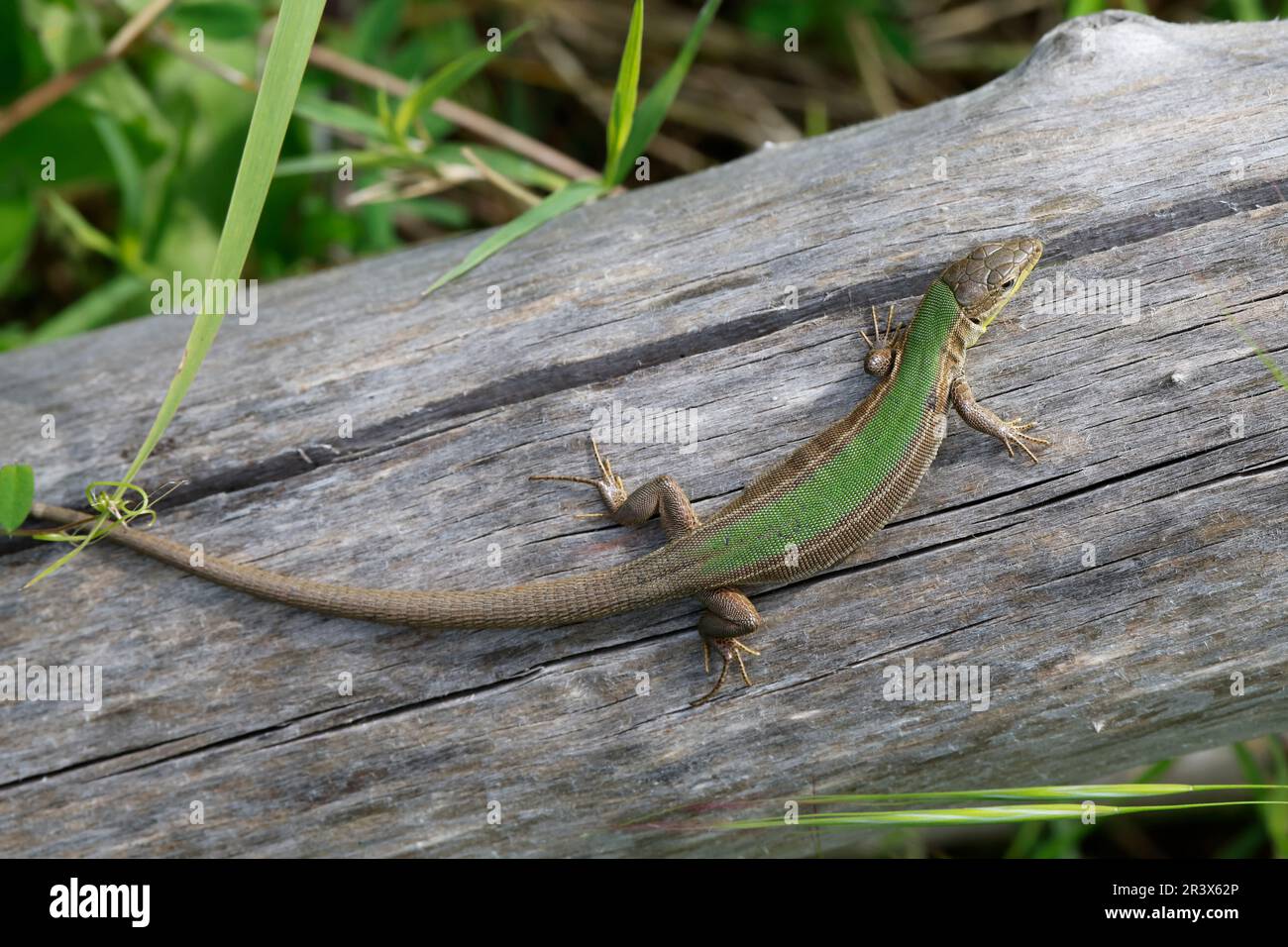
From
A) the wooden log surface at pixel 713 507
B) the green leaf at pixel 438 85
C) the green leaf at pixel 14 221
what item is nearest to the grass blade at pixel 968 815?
the wooden log surface at pixel 713 507

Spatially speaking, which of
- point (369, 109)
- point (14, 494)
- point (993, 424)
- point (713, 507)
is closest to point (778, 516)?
point (713, 507)

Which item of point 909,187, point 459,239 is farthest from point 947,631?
point 459,239

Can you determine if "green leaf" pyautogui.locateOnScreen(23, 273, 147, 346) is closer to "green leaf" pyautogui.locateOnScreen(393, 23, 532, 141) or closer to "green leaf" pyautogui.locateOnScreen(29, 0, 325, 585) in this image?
"green leaf" pyautogui.locateOnScreen(393, 23, 532, 141)

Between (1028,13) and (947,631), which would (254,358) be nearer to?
(947,631)

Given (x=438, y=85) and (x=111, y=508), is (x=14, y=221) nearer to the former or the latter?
(x=111, y=508)

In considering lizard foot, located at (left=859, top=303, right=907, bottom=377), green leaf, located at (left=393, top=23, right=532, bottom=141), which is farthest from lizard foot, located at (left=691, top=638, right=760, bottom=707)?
green leaf, located at (left=393, top=23, right=532, bottom=141)

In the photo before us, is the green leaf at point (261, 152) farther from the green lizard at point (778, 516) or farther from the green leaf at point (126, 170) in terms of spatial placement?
the green leaf at point (126, 170)

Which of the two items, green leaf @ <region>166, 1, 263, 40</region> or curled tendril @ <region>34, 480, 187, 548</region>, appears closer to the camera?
curled tendril @ <region>34, 480, 187, 548</region>
